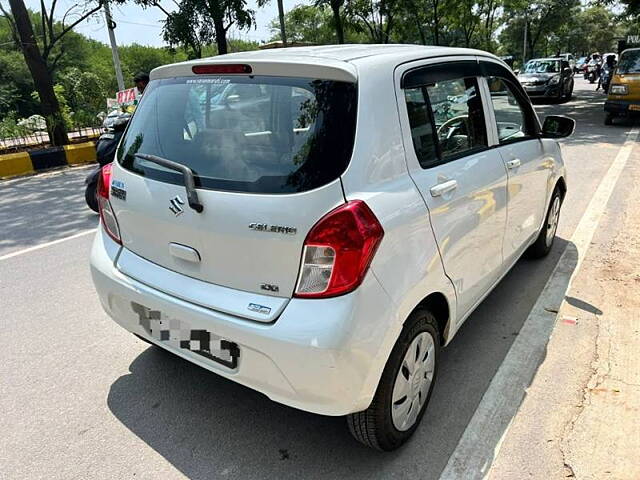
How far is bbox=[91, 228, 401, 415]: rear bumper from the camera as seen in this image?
184 centimetres

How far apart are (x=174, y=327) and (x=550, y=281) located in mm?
3132

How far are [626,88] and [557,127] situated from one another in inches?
405

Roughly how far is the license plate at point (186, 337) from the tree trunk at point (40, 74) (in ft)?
35.9

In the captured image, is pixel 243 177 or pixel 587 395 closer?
pixel 243 177

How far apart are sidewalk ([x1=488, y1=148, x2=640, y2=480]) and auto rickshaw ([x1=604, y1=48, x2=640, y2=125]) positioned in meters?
9.77

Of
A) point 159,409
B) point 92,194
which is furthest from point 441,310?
point 92,194

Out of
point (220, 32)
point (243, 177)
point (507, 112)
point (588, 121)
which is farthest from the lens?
point (588, 121)

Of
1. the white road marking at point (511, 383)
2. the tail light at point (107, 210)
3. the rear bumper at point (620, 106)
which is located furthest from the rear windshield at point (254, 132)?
the rear bumper at point (620, 106)

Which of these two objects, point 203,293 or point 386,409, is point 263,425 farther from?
point 203,293

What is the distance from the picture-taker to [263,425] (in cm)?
249

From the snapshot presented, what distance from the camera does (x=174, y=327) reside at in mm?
2223

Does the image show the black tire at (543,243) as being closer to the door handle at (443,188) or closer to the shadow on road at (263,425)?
the shadow on road at (263,425)

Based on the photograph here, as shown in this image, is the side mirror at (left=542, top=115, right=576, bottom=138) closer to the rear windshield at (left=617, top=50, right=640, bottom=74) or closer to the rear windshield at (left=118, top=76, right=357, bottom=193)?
the rear windshield at (left=118, top=76, right=357, bottom=193)

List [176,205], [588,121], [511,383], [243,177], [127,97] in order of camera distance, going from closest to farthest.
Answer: [243,177]
[176,205]
[511,383]
[127,97]
[588,121]
